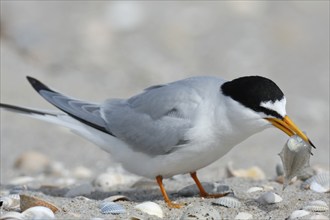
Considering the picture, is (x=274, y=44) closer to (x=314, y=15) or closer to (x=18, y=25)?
(x=314, y=15)

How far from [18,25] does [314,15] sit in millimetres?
4592

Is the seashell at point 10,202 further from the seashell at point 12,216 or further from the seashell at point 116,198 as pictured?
the seashell at point 116,198

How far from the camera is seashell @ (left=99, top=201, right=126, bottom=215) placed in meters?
4.09

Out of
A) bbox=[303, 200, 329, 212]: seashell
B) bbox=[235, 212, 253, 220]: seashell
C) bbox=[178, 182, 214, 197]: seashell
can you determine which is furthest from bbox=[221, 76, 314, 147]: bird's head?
bbox=[178, 182, 214, 197]: seashell

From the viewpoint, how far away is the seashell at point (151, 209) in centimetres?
417

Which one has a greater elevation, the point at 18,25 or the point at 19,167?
the point at 18,25

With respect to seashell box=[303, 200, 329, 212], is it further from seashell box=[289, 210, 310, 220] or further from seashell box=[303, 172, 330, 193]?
seashell box=[303, 172, 330, 193]

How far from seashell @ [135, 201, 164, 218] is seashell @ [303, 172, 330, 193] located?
3.79 feet

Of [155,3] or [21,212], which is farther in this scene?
[155,3]

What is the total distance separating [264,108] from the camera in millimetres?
4145

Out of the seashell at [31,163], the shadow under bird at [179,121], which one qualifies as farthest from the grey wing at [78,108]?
the seashell at [31,163]

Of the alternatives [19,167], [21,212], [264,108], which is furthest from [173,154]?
[19,167]

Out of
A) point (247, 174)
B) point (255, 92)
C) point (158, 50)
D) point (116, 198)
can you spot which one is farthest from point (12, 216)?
point (158, 50)

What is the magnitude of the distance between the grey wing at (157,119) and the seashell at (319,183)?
98 centimetres
